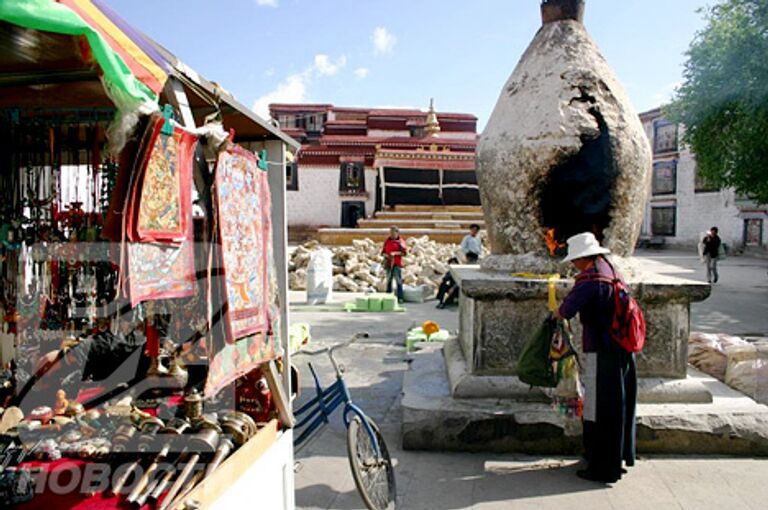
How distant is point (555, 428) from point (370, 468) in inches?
59.0

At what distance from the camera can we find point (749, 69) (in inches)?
468

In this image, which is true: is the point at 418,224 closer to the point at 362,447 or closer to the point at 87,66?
the point at 362,447

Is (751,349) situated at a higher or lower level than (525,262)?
lower

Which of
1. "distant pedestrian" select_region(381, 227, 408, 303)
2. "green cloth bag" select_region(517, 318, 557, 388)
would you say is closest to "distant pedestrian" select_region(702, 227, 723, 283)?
"distant pedestrian" select_region(381, 227, 408, 303)

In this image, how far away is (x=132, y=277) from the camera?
2.06 meters

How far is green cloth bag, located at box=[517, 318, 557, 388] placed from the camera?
357 centimetres

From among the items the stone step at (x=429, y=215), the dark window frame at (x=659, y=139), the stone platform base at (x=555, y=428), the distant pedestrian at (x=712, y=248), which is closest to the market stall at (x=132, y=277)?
the stone platform base at (x=555, y=428)

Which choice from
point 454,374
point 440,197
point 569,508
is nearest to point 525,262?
point 454,374

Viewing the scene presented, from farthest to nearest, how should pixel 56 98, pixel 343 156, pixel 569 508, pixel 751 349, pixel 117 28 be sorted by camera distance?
1. pixel 343 156
2. pixel 751 349
3. pixel 569 508
4. pixel 56 98
5. pixel 117 28

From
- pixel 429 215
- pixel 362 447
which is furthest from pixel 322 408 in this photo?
pixel 429 215

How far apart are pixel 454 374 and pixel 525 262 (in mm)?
1129

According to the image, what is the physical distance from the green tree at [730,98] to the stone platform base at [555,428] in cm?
1012

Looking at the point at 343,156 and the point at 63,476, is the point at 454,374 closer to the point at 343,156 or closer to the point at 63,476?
the point at 63,476

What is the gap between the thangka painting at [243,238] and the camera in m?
2.42
